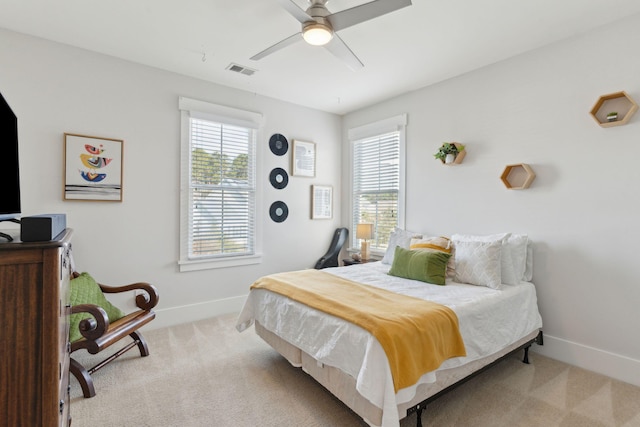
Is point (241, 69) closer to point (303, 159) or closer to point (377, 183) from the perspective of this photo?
point (303, 159)

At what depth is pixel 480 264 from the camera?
267cm

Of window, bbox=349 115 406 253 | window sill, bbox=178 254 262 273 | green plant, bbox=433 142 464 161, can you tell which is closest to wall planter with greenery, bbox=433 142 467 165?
green plant, bbox=433 142 464 161

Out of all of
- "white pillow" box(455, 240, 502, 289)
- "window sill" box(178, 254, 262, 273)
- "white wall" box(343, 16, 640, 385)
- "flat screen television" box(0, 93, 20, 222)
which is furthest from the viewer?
"window sill" box(178, 254, 262, 273)

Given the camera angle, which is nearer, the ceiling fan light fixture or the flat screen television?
the flat screen television

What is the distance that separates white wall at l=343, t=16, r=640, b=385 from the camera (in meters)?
2.41

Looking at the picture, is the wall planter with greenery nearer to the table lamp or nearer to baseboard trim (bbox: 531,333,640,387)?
the table lamp

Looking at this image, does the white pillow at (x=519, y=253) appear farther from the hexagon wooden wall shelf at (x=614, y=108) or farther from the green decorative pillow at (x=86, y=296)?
the green decorative pillow at (x=86, y=296)

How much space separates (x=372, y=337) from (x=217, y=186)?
2.81 m

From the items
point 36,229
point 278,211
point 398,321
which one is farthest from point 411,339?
point 278,211

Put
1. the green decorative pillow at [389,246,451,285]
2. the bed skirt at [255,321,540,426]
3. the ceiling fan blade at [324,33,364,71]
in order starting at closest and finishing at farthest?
the bed skirt at [255,321,540,426] → the ceiling fan blade at [324,33,364,71] → the green decorative pillow at [389,246,451,285]

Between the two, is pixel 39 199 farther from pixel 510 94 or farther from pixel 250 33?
pixel 510 94

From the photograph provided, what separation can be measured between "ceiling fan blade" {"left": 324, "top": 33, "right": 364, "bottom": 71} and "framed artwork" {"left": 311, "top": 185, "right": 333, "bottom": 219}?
86.4 inches

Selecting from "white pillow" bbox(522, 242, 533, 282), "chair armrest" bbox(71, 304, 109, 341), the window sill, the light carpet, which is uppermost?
"white pillow" bbox(522, 242, 533, 282)

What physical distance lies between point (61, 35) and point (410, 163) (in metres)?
3.75
